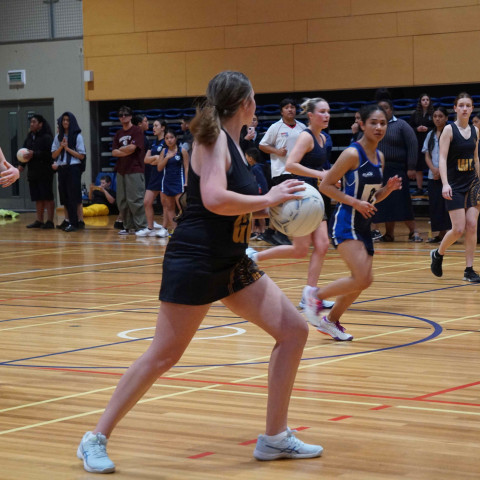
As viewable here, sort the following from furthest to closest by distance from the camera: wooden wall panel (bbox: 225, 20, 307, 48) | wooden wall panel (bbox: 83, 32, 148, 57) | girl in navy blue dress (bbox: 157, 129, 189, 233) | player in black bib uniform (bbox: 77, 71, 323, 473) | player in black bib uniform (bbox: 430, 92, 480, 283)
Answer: wooden wall panel (bbox: 83, 32, 148, 57) < wooden wall panel (bbox: 225, 20, 307, 48) < girl in navy blue dress (bbox: 157, 129, 189, 233) < player in black bib uniform (bbox: 430, 92, 480, 283) < player in black bib uniform (bbox: 77, 71, 323, 473)

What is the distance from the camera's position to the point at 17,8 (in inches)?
943

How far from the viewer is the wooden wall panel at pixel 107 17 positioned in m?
21.6

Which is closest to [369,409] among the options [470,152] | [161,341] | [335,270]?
[161,341]

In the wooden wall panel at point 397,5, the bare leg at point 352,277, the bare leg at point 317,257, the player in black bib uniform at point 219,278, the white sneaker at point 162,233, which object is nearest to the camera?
the player in black bib uniform at point 219,278

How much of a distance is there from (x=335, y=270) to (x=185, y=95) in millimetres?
10990

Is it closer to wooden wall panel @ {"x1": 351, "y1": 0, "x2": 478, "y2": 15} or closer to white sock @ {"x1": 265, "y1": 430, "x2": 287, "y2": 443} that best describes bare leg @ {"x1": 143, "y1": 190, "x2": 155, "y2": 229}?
wooden wall panel @ {"x1": 351, "y1": 0, "x2": 478, "y2": 15}

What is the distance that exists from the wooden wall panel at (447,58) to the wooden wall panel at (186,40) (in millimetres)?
4421

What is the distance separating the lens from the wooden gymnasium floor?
12.4ft

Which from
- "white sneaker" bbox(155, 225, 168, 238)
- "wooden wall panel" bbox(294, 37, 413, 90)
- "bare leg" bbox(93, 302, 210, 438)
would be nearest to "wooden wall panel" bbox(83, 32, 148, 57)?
"wooden wall panel" bbox(294, 37, 413, 90)

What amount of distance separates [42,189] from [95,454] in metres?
15.0

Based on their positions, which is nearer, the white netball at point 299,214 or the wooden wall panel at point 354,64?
the white netball at point 299,214

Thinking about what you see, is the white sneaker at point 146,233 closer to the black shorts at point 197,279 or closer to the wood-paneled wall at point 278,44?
the wood-paneled wall at point 278,44

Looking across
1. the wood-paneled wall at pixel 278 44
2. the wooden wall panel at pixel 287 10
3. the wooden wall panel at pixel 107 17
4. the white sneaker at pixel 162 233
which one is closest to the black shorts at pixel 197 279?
the white sneaker at pixel 162 233

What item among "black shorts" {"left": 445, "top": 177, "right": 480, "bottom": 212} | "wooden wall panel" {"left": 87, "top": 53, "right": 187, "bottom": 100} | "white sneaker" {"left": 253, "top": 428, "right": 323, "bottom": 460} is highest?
"wooden wall panel" {"left": 87, "top": 53, "right": 187, "bottom": 100}
